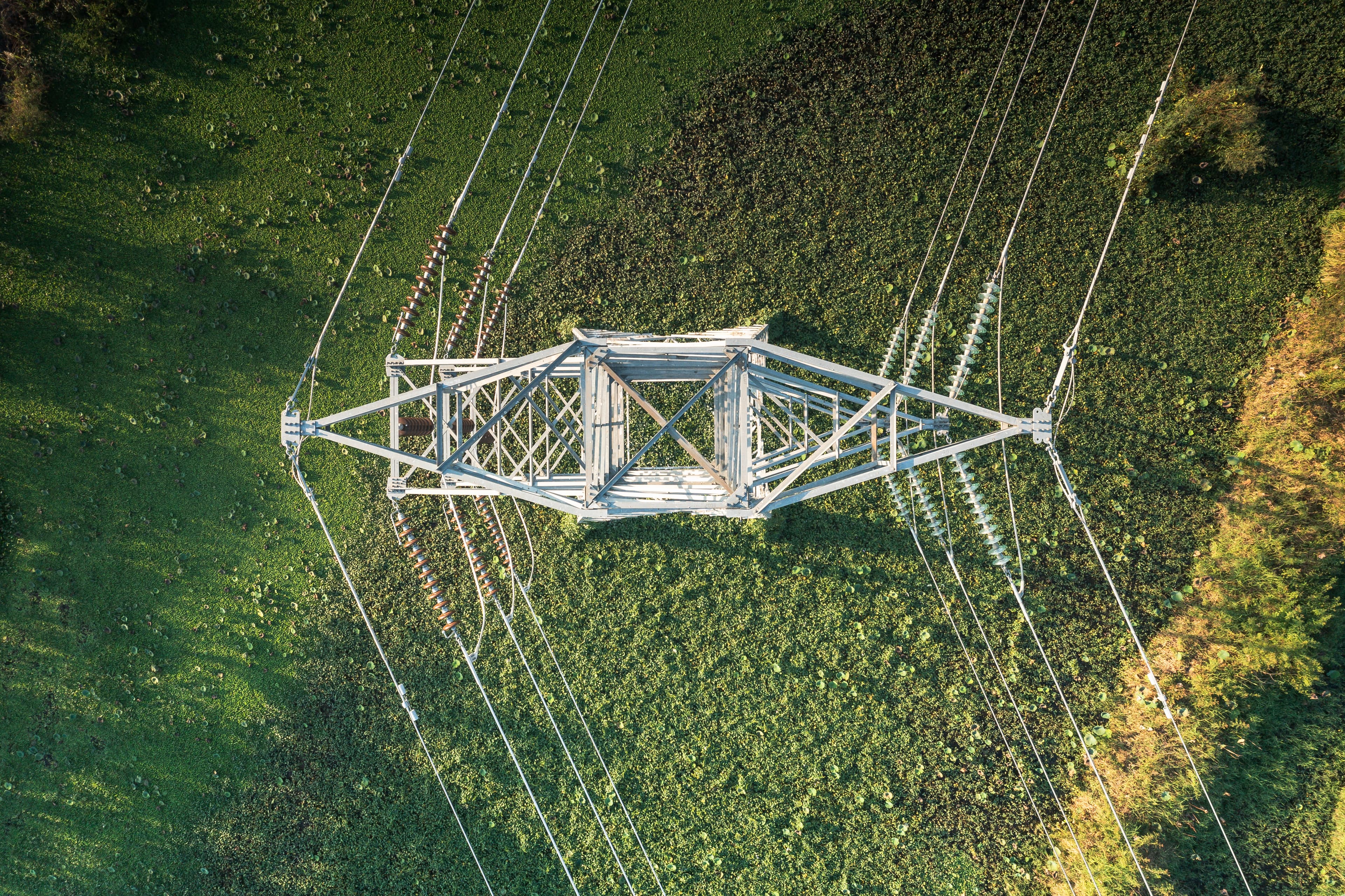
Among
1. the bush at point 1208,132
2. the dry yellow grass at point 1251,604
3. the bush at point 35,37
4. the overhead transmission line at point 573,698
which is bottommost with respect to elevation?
the overhead transmission line at point 573,698

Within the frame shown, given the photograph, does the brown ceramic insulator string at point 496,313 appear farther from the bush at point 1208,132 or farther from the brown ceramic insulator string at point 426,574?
the bush at point 1208,132

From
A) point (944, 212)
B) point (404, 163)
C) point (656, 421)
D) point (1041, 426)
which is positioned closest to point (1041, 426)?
point (1041, 426)

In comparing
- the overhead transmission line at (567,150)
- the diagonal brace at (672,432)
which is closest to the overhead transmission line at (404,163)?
the overhead transmission line at (567,150)

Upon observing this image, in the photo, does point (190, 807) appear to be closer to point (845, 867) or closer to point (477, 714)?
point (477, 714)

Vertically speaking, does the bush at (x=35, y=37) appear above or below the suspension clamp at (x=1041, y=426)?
above

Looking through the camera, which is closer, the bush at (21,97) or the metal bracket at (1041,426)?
the metal bracket at (1041,426)

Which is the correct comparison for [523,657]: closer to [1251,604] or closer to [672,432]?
[672,432]

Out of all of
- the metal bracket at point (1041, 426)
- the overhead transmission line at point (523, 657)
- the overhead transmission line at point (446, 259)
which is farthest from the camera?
the overhead transmission line at point (523, 657)
